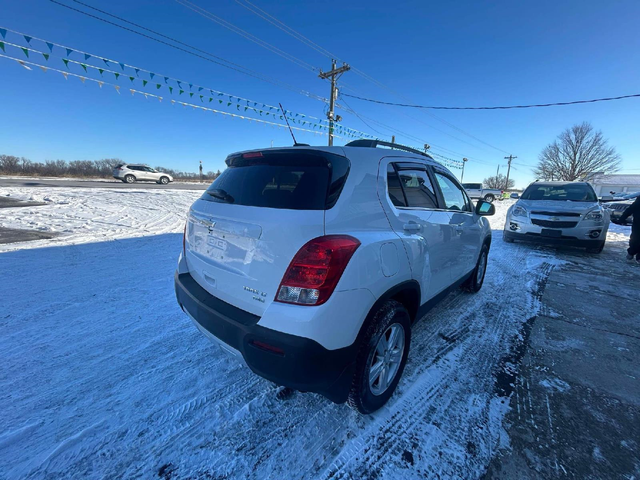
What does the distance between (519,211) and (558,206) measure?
754 millimetres

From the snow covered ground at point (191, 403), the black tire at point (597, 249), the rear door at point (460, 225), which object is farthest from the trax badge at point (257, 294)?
the black tire at point (597, 249)

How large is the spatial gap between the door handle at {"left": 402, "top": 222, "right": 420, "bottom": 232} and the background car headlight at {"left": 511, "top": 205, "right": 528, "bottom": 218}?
20.7 feet

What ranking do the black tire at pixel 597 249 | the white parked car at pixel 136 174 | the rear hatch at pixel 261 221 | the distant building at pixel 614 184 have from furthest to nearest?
the distant building at pixel 614 184 < the white parked car at pixel 136 174 < the black tire at pixel 597 249 < the rear hatch at pixel 261 221

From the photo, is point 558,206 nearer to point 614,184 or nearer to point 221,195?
point 221,195

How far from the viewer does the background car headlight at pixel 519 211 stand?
688 centimetres

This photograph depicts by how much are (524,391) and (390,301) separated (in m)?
1.36

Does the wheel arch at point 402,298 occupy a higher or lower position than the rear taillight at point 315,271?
lower

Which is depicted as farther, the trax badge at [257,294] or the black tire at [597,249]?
the black tire at [597,249]

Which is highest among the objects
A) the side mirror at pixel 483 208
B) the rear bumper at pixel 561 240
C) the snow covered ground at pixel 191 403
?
the side mirror at pixel 483 208

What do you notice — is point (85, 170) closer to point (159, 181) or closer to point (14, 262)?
point (159, 181)

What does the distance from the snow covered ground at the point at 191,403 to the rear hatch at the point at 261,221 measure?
781 mm

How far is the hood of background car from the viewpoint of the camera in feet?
20.3

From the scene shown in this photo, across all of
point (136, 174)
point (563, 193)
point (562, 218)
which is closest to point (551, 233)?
point (562, 218)

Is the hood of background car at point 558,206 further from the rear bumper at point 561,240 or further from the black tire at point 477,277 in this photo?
the black tire at point 477,277
